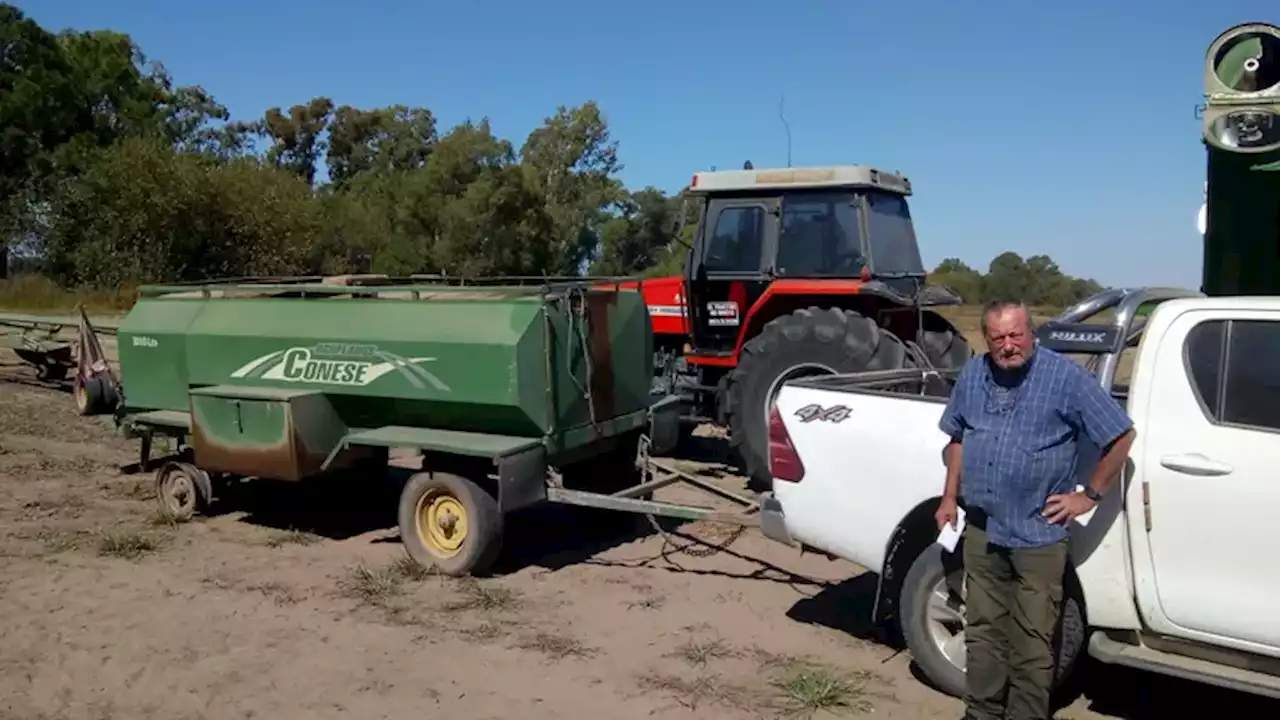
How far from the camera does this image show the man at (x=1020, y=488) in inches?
165

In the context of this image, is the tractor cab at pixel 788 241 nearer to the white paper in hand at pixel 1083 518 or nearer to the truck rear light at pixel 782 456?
the truck rear light at pixel 782 456

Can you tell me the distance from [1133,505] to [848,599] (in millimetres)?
2404

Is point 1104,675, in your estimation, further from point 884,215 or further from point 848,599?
point 884,215

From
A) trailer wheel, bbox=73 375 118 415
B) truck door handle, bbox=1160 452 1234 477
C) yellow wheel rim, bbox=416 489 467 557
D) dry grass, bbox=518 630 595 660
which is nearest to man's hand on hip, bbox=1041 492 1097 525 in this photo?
truck door handle, bbox=1160 452 1234 477

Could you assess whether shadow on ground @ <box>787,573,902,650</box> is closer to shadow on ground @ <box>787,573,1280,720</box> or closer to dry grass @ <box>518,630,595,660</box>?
shadow on ground @ <box>787,573,1280,720</box>

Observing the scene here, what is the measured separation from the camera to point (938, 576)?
197 inches

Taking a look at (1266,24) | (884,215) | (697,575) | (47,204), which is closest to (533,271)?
(47,204)

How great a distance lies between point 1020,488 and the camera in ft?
13.8

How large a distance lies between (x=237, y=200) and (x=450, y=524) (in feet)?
95.9

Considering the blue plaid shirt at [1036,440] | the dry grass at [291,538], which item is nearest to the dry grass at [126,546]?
the dry grass at [291,538]

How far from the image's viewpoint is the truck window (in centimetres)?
434

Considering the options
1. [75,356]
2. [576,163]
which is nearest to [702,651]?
[75,356]

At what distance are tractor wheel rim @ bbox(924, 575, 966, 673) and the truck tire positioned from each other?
3563 millimetres

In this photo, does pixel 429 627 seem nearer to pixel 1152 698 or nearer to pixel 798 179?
pixel 1152 698
